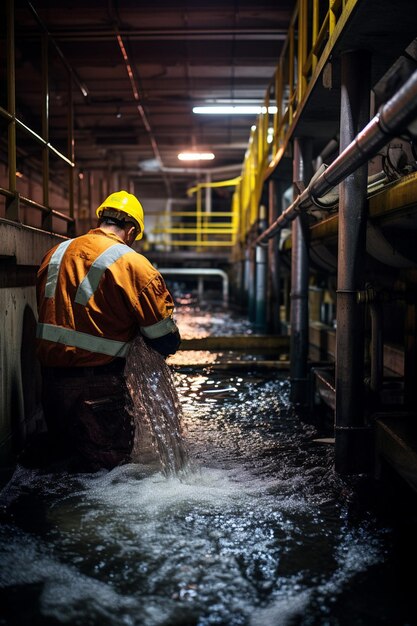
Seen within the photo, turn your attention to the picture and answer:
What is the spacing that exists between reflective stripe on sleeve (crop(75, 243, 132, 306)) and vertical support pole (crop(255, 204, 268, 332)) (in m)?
6.88

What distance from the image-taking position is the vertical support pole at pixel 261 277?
9766 mm

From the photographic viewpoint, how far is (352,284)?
10.6ft

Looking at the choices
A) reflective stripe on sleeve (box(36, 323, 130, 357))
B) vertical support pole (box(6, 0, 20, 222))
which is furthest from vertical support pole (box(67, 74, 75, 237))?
reflective stripe on sleeve (box(36, 323, 130, 357))

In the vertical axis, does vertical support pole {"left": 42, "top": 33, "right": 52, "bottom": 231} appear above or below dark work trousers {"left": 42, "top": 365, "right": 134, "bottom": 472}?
above

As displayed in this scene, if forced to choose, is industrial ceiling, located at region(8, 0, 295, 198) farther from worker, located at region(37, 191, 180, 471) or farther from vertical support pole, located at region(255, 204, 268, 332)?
vertical support pole, located at region(255, 204, 268, 332)

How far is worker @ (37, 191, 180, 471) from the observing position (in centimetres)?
306

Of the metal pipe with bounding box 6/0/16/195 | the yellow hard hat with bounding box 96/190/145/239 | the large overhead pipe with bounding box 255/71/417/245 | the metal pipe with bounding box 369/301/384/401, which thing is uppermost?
the metal pipe with bounding box 6/0/16/195

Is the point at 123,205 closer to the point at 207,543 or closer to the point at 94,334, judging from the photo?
Answer: the point at 94,334

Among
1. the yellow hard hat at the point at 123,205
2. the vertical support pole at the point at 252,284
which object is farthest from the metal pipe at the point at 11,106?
the vertical support pole at the point at 252,284

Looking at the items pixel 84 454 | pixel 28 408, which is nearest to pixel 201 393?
pixel 28 408

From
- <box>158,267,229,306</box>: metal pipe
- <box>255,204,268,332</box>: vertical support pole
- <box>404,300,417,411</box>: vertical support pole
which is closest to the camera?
<box>404,300,417,411</box>: vertical support pole

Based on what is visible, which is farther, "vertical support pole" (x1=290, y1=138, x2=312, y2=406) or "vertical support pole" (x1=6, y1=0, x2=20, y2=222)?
"vertical support pole" (x1=290, y1=138, x2=312, y2=406)

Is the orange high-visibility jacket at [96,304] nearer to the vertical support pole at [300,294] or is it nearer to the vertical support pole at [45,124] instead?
the vertical support pole at [45,124]

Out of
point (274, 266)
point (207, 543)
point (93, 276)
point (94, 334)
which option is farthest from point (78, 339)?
point (274, 266)
